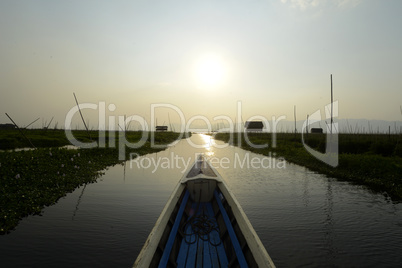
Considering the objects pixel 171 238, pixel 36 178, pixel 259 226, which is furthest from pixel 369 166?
pixel 36 178

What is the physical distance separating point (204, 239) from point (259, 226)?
2.89 meters

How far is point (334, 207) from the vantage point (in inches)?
372

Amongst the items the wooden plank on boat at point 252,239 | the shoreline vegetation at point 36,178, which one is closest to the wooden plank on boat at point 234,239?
the wooden plank on boat at point 252,239

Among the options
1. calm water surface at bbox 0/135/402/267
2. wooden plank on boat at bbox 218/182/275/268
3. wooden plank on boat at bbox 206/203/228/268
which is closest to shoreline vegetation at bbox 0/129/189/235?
calm water surface at bbox 0/135/402/267

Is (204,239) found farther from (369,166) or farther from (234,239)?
(369,166)

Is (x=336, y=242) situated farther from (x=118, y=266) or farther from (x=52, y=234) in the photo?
(x=52, y=234)

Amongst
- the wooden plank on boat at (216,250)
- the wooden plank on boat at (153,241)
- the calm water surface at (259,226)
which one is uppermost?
the wooden plank on boat at (153,241)

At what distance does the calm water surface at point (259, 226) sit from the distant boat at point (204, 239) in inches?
50.9

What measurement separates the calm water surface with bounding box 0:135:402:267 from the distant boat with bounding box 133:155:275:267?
1293 millimetres

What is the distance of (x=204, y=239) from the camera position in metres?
5.07

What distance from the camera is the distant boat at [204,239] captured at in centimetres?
373

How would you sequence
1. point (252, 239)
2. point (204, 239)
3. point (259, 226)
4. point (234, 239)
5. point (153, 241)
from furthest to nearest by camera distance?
point (259, 226) → point (204, 239) → point (234, 239) → point (252, 239) → point (153, 241)

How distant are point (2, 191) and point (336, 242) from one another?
394 inches

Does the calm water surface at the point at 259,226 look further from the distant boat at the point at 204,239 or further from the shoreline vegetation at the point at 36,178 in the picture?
the distant boat at the point at 204,239
